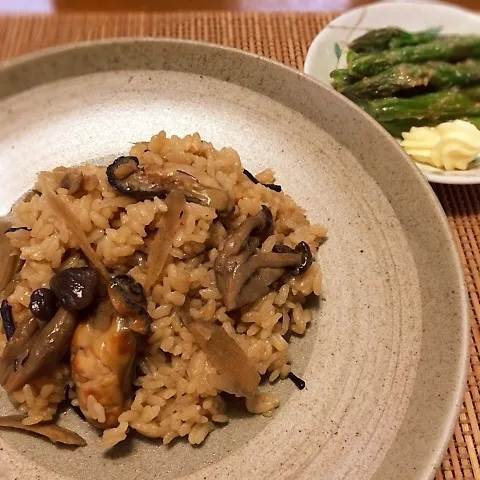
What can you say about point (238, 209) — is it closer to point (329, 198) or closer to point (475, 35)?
point (329, 198)

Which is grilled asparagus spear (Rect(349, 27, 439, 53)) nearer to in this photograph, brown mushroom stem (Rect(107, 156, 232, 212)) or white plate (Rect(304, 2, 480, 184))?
white plate (Rect(304, 2, 480, 184))

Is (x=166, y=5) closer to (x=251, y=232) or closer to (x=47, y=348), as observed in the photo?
(x=251, y=232)

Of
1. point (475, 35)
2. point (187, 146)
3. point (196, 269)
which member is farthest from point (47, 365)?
point (475, 35)

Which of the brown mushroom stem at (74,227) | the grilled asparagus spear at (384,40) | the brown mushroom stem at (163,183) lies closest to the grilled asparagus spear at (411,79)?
the grilled asparagus spear at (384,40)

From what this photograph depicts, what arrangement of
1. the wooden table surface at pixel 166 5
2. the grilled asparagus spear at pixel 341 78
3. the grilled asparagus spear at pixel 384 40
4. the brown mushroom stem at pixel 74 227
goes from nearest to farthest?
the brown mushroom stem at pixel 74 227
the grilled asparagus spear at pixel 341 78
the grilled asparagus spear at pixel 384 40
the wooden table surface at pixel 166 5

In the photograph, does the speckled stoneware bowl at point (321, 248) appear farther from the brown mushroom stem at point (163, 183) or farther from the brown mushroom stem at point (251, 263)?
the brown mushroom stem at point (163, 183)

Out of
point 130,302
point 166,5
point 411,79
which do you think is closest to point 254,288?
point 130,302

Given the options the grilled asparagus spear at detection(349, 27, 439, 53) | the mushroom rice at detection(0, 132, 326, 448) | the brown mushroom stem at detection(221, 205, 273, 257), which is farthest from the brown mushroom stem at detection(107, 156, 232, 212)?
the grilled asparagus spear at detection(349, 27, 439, 53)
